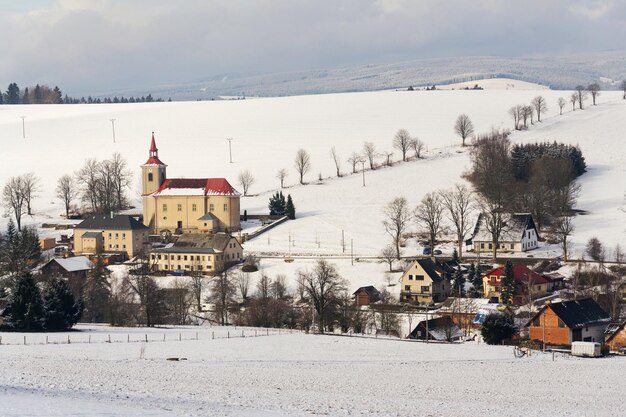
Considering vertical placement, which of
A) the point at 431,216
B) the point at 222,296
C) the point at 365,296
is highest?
the point at 431,216

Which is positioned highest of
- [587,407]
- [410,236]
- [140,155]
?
[140,155]

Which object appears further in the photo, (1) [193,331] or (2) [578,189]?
(2) [578,189]

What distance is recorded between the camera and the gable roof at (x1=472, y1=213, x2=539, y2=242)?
69350mm

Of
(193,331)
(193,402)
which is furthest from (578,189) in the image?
(193,402)

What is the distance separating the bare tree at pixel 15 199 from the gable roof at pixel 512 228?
36161 millimetres

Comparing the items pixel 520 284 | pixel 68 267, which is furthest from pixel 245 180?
pixel 520 284

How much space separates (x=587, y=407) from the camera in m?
28.0

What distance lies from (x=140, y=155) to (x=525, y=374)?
81.5m

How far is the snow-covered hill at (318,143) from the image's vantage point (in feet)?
261

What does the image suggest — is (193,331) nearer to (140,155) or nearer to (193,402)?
(193,402)

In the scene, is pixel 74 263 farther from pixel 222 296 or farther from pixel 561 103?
pixel 561 103

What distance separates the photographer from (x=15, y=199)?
3433 inches

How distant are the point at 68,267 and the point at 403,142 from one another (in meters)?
44.7

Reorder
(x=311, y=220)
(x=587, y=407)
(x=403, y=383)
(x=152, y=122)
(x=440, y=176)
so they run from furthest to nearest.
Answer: (x=152, y=122) < (x=440, y=176) < (x=311, y=220) < (x=403, y=383) < (x=587, y=407)
